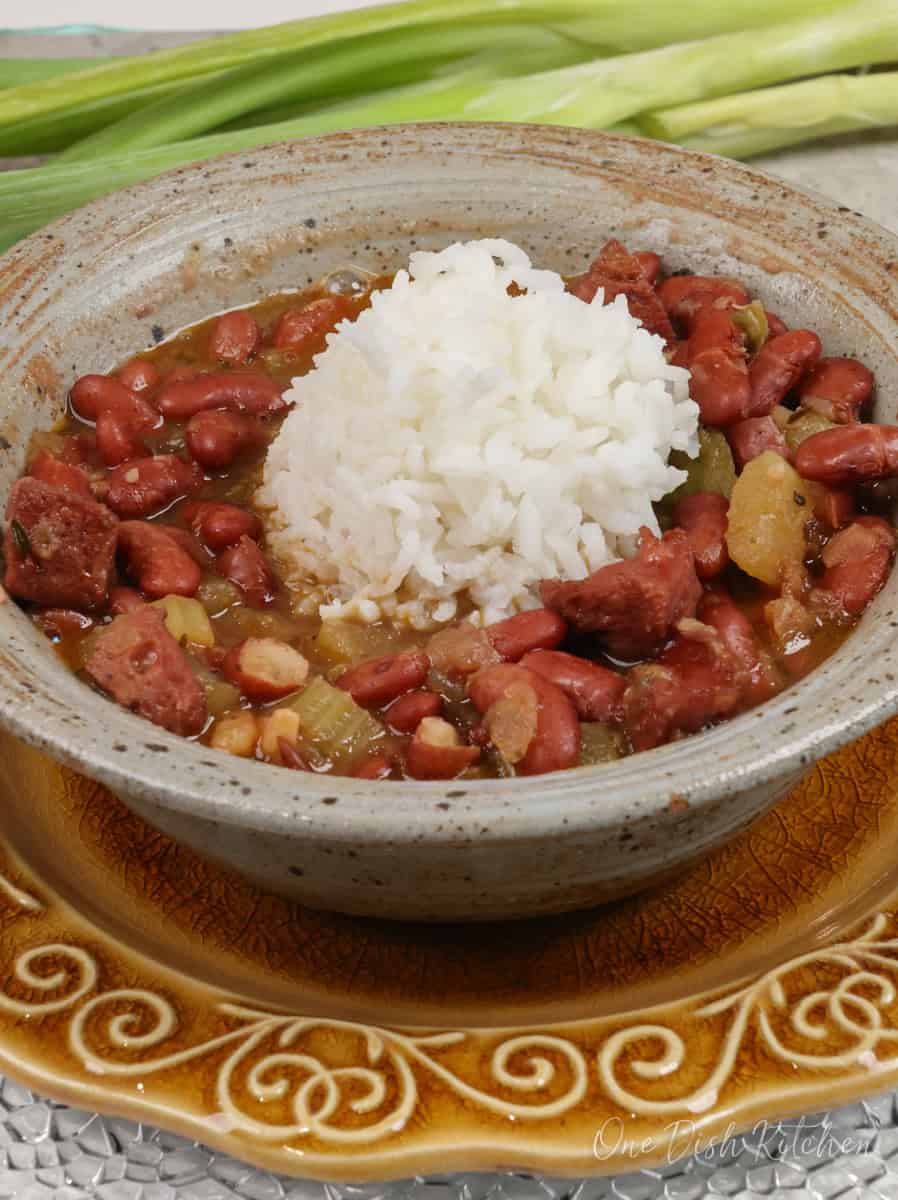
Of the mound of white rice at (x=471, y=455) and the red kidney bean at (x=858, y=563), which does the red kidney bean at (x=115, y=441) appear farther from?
the red kidney bean at (x=858, y=563)

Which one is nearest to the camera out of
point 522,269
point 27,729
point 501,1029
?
point 27,729

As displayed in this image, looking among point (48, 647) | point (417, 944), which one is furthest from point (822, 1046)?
point (48, 647)

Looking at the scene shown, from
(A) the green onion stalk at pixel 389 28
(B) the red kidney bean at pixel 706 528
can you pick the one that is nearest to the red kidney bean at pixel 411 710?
(B) the red kidney bean at pixel 706 528

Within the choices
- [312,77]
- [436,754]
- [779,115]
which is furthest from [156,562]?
[779,115]

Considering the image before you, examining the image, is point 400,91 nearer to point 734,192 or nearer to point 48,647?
point 734,192

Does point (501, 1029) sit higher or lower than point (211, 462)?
lower

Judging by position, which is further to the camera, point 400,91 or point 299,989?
point 400,91

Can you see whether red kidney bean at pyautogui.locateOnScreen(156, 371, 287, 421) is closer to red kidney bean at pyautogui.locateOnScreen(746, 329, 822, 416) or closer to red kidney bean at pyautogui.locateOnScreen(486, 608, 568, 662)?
red kidney bean at pyautogui.locateOnScreen(486, 608, 568, 662)
